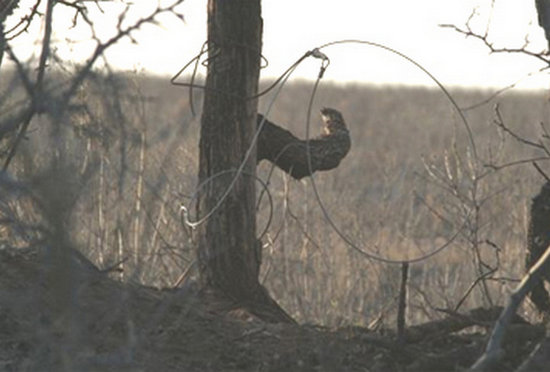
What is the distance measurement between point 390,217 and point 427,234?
4508 mm

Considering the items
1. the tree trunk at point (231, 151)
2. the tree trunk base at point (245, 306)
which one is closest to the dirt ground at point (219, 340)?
the tree trunk base at point (245, 306)

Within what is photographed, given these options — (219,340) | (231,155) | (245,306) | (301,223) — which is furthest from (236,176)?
(301,223)

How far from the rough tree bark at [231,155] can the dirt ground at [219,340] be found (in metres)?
0.49

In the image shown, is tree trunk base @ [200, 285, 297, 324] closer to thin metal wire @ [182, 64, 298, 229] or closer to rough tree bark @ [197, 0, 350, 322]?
rough tree bark @ [197, 0, 350, 322]

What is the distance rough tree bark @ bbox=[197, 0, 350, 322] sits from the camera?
7.36m

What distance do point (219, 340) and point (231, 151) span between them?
1271 mm

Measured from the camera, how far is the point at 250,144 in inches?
293

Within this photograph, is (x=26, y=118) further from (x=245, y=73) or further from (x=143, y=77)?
(x=143, y=77)

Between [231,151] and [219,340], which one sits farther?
[231,151]

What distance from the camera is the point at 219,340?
6.47 meters

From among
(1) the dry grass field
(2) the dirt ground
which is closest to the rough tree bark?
(1) the dry grass field

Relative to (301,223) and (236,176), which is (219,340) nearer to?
(236,176)

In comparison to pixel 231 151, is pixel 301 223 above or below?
below

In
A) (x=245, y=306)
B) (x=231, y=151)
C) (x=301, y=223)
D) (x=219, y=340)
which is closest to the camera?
(x=219, y=340)
